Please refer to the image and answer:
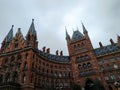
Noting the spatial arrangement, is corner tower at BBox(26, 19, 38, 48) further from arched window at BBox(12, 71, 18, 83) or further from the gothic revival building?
Answer: arched window at BBox(12, 71, 18, 83)

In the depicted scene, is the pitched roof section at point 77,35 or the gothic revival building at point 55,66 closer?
the gothic revival building at point 55,66

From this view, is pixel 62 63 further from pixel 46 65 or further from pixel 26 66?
pixel 26 66

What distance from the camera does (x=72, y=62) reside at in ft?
183

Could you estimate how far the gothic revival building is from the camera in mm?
40469

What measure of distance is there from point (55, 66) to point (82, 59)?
12.9 meters

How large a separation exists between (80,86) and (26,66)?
23045 mm

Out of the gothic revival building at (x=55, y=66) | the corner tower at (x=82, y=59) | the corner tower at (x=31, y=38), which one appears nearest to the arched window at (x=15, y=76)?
the gothic revival building at (x=55, y=66)

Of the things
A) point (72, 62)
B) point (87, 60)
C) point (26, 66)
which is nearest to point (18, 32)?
point (26, 66)

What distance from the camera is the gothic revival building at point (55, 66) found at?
40.5 metres

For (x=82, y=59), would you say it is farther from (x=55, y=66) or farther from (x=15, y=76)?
(x=15, y=76)

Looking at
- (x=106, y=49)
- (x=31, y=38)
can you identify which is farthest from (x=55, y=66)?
(x=106, y=49)

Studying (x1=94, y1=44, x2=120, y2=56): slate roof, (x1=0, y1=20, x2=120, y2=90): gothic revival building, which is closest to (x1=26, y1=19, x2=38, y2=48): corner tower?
(x1=0, y1=20, x2=120, y2=90): gothic revival building

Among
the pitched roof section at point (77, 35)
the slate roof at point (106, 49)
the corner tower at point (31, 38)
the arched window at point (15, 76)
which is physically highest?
the pitched roof section at point (77, 35)

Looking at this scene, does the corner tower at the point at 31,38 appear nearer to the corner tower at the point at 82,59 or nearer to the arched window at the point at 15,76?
the arched window at the point at 15,76
